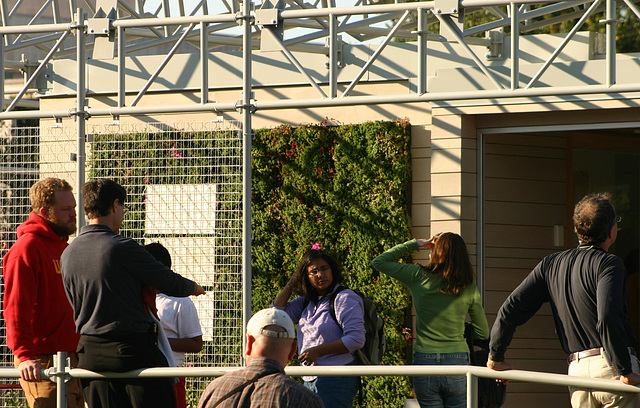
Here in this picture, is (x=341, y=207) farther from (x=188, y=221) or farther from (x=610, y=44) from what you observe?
(x=610, y=44)

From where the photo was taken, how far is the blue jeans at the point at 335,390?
585 centimetres

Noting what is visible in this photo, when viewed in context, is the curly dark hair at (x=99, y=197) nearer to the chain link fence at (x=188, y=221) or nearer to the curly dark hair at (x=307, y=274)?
the curly dark hair at (x=307, y=274)

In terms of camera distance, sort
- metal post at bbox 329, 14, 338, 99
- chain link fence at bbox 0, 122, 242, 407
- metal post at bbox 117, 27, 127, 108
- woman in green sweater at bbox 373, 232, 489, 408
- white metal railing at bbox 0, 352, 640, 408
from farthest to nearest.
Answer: chain link fence at bbox 0, 122, 242, 407, metal post at bbox 117, 27, 127, 108, metal post at bbox 329, 14, 338, 99, woman in green sweater at bbox 373, 232, 489, 408, white metal railing at bbox 0, 352, 640, 408

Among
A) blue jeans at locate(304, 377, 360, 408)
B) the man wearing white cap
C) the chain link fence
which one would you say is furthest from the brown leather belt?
the chain link fence


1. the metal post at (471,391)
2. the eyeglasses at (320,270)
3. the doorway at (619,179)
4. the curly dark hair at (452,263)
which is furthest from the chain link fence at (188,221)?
the metal post at (471,391)

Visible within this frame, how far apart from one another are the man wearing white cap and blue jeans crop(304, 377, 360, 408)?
251 cm

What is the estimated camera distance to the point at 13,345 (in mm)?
4941

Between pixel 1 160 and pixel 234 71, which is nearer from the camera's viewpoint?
pixel 1 160

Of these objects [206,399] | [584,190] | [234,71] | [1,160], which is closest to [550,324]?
[584,190]

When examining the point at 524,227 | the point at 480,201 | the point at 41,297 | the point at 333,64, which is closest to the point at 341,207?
the point at 480,201

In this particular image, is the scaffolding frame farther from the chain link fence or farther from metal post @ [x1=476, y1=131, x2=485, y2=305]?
metal post @ [x1=476, y1=131, x2=485, y2=305]

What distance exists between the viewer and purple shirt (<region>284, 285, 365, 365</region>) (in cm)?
602

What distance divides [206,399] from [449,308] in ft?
9.58

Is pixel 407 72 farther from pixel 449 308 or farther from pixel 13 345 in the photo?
pixel 13 345
